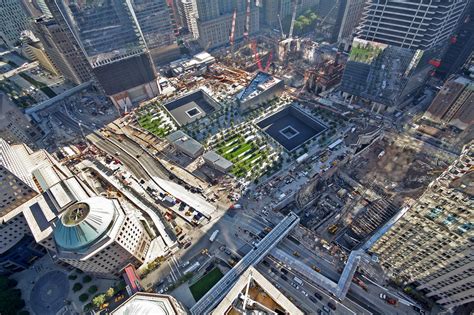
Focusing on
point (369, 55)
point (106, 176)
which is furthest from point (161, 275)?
point (369, 55)

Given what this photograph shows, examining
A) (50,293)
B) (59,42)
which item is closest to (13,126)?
(59,42)

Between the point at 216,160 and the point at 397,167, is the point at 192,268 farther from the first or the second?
the point at 397,167

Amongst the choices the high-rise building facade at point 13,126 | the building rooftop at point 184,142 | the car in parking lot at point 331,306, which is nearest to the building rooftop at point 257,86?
the building rooftop at point 184,142

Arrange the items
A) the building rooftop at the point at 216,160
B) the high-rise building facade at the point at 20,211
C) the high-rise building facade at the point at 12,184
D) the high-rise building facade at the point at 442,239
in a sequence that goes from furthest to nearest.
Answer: the building rooftop at the point at 216,160 < the high-rise building facade at the point at 12,184 < the high-rise building facade at the point at 20,211 < the high-rise building facade at the point at 442,239

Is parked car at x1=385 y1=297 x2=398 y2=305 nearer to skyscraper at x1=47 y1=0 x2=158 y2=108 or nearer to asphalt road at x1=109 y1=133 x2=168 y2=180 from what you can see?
asphalt road at x1=109 y1=133 x2=168 y2=180

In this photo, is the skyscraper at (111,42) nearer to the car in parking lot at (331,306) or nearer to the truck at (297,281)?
the truck at (297,281)

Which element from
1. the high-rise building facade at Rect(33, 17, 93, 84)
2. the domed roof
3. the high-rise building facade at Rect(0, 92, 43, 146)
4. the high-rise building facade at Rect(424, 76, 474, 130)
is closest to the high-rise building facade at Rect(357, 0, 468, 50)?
the high-rise building facade at Rect(424, 76, 474, 130)
